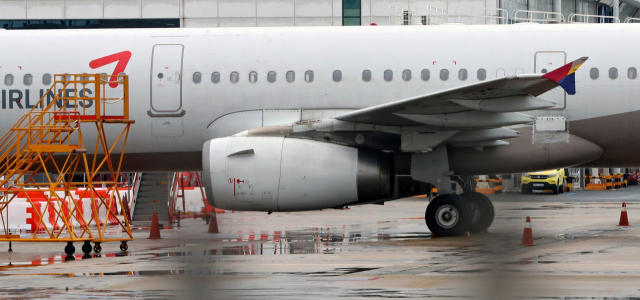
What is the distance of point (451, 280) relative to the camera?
9047 mm

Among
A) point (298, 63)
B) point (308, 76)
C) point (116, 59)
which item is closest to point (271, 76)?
point (298, 63)

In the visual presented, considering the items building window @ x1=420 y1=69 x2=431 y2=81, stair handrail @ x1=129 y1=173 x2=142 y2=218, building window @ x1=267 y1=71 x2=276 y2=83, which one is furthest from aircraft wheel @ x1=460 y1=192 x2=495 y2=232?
stair handrail @ x1=129 y1=173 x2=142 y2=218

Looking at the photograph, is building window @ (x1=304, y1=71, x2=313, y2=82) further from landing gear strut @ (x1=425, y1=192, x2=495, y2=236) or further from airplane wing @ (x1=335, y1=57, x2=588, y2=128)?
landing gear strut @ (x1=425, y1=192, x2=495, y2=236)

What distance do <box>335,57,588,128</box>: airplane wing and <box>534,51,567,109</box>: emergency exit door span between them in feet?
4.38

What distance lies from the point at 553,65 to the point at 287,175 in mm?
5466

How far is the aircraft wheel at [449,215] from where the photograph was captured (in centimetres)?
1502

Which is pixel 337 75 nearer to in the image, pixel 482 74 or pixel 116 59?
pixel 482 74

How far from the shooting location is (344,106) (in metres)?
15.6

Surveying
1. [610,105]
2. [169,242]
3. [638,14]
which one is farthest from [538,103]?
[638,14]

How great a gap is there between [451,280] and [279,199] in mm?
5545

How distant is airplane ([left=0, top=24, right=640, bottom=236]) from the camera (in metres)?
14.3

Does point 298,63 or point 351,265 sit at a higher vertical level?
point 298,63

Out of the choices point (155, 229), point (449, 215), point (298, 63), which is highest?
point (298, 63)

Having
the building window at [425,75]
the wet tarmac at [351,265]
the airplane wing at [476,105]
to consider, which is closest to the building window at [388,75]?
the building window at [425,75]
